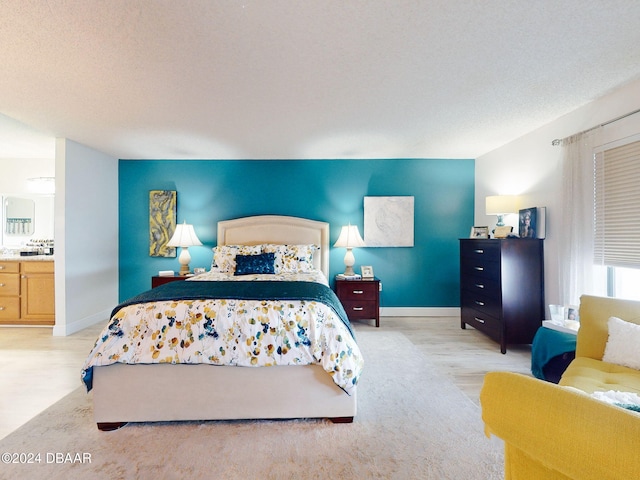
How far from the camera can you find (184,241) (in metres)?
4.32

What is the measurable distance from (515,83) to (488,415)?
8.41 ft

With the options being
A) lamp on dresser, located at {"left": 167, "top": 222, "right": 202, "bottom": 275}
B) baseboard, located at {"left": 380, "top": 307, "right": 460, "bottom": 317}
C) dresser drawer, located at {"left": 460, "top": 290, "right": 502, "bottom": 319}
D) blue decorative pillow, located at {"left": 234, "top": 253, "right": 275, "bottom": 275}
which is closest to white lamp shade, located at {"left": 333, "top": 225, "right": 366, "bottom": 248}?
blue decorative pillow, located at {"left": 234, "top": 253, "right": 275, "bottom": 275}

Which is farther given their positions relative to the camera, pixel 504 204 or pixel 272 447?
pixel 504 204

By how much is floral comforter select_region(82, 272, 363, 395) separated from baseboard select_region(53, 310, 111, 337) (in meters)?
2.54

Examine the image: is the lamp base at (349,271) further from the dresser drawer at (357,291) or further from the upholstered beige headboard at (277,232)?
the upholstered beige headboard at (277,232)

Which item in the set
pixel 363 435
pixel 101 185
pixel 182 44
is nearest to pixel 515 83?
pixel 182 44

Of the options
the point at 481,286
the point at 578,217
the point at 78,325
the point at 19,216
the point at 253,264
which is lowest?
the point at 78,325

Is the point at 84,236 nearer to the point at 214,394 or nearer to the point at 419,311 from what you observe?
the point at 214,394

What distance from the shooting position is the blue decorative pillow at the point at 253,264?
12.3ft

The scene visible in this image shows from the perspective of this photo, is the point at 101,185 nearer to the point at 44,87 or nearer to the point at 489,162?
the point at 44,87

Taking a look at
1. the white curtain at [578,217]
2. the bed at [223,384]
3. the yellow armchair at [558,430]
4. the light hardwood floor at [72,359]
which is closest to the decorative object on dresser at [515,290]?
the light hardwood floor at [72,359]

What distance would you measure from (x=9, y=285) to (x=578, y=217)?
22.2ft

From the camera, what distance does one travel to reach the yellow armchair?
646 mm

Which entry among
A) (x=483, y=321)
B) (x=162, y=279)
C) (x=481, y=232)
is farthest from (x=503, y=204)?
(x=162, y=279)
